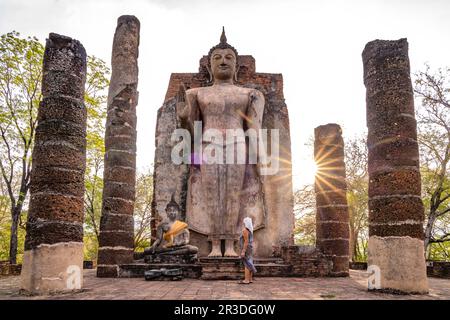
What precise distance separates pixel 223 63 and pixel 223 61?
5 centimetres

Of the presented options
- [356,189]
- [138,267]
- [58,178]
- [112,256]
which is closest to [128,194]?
[112,256]

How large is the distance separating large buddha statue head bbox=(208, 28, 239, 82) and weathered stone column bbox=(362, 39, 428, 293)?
13.3ft

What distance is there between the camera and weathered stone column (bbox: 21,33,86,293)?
574cm

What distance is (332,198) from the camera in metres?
11.0

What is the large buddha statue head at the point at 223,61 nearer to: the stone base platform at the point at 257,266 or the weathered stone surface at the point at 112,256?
the stone base platform at the point at 257,266

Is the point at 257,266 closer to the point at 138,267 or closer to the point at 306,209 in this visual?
the point at 138,267

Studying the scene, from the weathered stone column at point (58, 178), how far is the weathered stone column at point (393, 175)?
14.7 feet

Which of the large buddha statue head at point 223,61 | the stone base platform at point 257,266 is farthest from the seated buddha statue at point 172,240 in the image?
the large buddha statue head at point 223,61

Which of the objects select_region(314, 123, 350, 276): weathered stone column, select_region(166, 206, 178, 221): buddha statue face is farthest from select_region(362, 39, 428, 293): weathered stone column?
select_region(166, 206, 178, 221): buddha statue face

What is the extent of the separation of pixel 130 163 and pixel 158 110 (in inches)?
85.7
